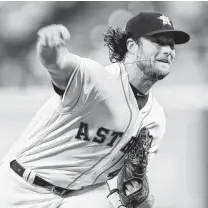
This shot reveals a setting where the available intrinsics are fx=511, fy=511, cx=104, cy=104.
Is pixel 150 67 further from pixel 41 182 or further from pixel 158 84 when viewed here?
pixel 41 182

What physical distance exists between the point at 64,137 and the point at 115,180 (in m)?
0.32

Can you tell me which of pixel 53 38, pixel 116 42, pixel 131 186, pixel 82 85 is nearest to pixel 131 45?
pixel 116 42

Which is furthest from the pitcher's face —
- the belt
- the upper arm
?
the belt

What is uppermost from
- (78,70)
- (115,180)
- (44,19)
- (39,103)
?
(44,19)

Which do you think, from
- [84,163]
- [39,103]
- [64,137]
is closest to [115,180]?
[84,163]

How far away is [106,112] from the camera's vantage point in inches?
80.1

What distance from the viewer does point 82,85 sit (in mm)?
1905

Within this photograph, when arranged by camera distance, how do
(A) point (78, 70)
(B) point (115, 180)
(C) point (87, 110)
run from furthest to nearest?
(B) point (115, 180) → (C) point (87, 110) → (A) point (78, 70)

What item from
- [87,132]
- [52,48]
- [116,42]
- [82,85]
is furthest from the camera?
[116,42]

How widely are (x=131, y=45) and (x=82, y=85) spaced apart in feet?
1.15

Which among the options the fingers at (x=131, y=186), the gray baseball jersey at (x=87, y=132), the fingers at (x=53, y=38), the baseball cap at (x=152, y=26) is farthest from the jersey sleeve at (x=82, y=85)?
the fingers at (x=131, y=186)

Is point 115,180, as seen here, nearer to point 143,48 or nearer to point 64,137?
point 64,137

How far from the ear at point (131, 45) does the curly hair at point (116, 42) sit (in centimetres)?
1

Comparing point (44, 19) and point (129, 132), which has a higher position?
point (44, 19)
